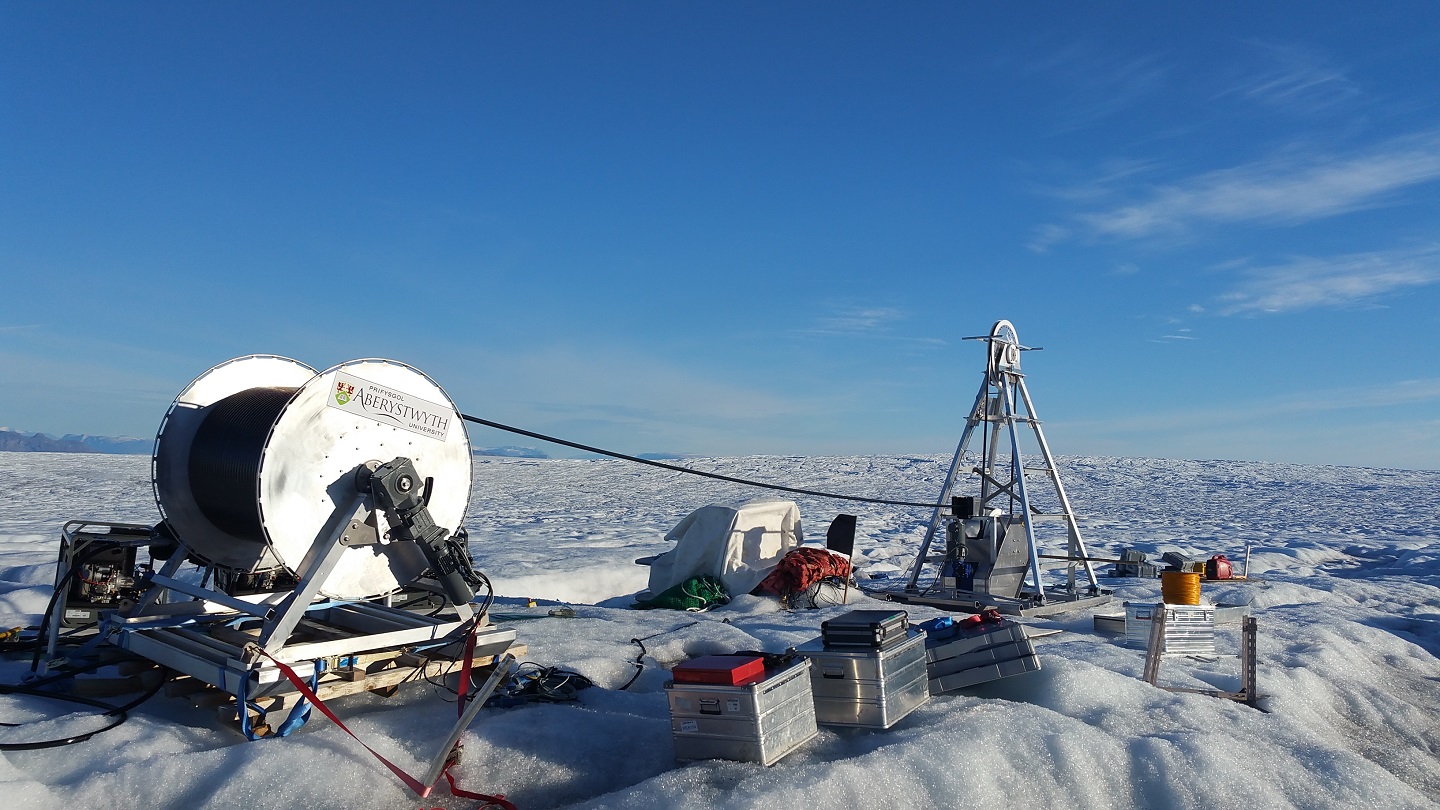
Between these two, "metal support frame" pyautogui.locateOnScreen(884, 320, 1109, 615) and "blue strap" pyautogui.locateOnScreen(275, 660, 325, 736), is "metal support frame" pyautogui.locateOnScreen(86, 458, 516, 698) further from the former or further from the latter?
"metal support frame" pyautogui.locateOnScreen(884, 320, 1109, 615)

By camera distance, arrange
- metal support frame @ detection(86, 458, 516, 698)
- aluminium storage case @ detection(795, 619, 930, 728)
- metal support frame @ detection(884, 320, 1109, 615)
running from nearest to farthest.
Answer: aluminium storage case @ detection(795, 619, 930, 728) < metal support frame @ detection(86, 458, 516, 698) < metal support frame @ detection(884, 320, 1109, 615)

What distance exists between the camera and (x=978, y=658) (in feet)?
19.0

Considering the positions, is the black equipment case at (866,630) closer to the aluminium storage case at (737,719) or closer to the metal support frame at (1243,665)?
the aluminium storage case at (737,719)

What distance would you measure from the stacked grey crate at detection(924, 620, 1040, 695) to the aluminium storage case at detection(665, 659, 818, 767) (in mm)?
1344

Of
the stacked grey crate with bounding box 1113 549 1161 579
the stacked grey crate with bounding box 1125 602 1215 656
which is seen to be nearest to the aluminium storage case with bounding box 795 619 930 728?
the stacked grey crate with bounding box 1125 602 1215 656

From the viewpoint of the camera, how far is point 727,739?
4531 millimetres

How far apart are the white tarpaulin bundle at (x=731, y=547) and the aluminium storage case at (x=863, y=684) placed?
5.74 metres

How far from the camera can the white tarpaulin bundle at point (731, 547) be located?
11062mm

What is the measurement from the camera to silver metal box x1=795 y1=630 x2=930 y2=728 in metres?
5.00

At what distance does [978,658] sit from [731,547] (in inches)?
217

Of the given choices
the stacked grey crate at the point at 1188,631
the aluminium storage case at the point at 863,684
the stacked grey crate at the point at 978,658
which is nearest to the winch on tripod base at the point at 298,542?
the aluminium storage case at the point at 863,684

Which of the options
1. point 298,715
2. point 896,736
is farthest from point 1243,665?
point 298,715

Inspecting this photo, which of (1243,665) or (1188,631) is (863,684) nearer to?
(1243,665)

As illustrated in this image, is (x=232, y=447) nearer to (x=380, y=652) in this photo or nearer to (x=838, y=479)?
(x=380, y=652)
